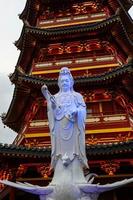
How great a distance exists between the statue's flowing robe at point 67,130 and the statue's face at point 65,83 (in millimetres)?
309

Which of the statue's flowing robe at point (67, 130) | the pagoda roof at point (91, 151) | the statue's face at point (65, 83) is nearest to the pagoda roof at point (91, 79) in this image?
the pagoda roof at point (91, 151)

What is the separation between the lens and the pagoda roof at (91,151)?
12195mm

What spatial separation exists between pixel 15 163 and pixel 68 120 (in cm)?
689

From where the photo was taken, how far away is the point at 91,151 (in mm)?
12281

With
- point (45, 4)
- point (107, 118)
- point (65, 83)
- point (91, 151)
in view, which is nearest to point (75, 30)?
point (45, 4)

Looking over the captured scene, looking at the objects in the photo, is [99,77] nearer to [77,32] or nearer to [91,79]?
[91,79]

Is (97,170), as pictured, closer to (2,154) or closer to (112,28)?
(2,154)

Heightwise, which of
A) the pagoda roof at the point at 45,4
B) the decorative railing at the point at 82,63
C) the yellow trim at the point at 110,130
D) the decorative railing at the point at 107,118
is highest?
the pagoda roof at the point at 45,4

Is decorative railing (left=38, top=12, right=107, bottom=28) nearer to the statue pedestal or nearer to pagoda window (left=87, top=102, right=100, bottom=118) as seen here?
pagoda window (left=87, top=102, right=100, bottom=118)

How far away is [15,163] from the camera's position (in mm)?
13422

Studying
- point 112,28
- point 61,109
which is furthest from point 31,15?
point 61,109

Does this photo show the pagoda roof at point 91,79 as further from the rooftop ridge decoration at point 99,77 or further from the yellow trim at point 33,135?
the yellow trim at point 33,135

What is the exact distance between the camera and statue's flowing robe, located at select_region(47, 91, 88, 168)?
22.8ft

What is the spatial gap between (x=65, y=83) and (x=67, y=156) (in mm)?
1796
